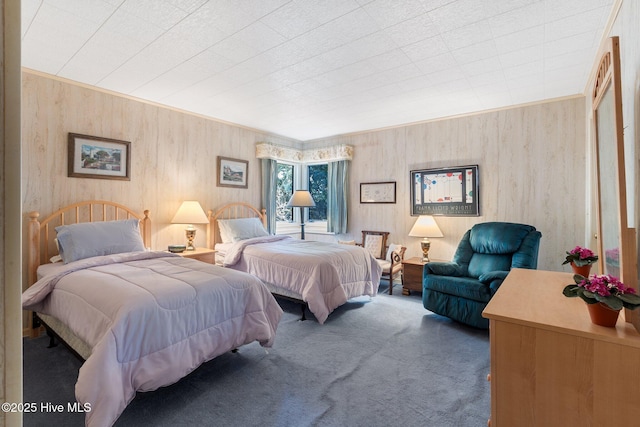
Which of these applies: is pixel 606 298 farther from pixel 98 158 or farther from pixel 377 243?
pixel 98 158

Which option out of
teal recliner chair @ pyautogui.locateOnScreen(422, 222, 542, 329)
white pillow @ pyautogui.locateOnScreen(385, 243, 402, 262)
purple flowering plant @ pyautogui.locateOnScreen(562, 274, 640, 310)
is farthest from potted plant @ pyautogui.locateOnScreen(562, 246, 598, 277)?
white pillow @ pyautogui.locateOnScreen(385, 243, 402, 262)

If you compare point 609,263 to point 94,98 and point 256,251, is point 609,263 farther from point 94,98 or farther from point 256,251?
point 94,98

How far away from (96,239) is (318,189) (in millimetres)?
3817

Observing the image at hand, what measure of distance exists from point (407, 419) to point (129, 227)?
10.3 ft

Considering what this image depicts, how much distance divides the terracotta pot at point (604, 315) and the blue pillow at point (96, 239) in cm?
355

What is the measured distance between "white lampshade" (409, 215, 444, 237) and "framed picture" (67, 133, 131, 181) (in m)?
3.74

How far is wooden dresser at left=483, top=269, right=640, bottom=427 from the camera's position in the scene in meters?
1.05

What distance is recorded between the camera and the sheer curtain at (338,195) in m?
5.42

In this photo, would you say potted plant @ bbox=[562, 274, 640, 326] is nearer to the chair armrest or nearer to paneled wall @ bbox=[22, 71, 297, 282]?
the chair armrest

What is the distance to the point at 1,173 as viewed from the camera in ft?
1.90

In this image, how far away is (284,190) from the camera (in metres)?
5.98

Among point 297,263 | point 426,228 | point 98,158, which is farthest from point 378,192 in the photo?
point 98,158

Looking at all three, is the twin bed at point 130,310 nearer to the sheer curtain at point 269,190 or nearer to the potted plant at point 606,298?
the potted plant at point 606,298

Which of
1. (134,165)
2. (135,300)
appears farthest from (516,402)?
(134,165)
